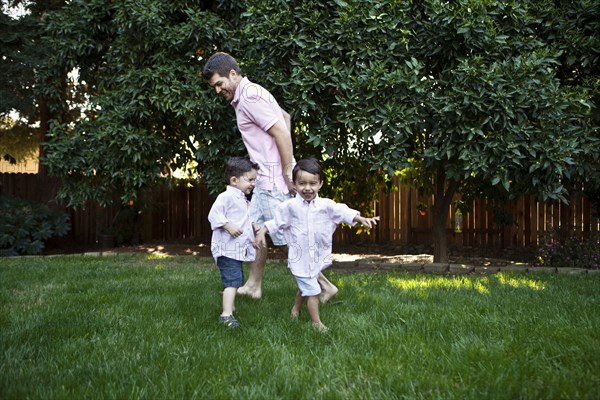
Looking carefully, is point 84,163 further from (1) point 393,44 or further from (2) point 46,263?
(1) point 393,44

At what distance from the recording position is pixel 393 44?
6098 mm

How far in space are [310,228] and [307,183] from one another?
29 cm

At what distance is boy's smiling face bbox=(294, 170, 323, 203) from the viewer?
3.62 metres

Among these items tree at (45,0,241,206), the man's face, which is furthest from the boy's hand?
tree at (45,0,241,206)

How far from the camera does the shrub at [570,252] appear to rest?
7.03 m

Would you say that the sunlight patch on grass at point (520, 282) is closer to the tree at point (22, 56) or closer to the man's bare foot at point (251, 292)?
the man's bare foot at point (251, 292)

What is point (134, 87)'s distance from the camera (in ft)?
23.7

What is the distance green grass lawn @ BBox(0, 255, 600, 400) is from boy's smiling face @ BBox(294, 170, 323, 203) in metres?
0.82

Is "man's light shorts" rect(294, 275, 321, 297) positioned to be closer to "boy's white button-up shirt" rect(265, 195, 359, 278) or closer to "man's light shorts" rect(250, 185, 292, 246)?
"boy's white button-up shirt" rect(265, 195, 359, 278)

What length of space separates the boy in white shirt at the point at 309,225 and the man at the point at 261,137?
535mm

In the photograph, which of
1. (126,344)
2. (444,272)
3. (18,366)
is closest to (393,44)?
(444,272)

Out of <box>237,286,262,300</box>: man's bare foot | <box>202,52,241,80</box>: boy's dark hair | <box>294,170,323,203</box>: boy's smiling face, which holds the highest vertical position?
<box>202,52,241,80</box>: boy's dark hair

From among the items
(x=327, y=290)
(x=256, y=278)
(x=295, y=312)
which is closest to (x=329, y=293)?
(x=327, y=290)

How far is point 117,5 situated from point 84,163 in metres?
2.15
